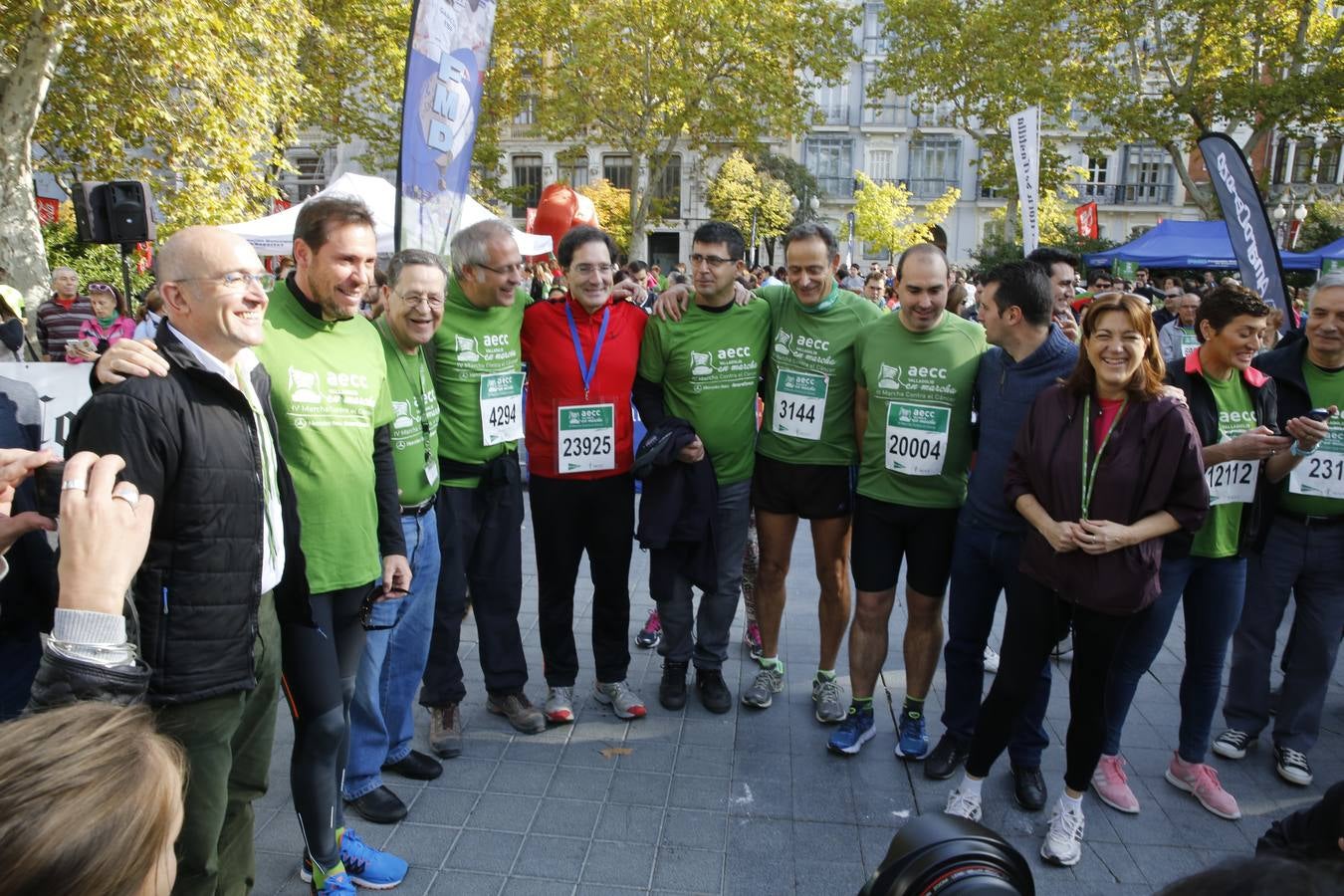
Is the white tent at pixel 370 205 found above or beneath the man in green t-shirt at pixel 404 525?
above

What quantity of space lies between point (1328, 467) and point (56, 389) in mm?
7878

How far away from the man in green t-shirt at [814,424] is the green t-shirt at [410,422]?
1553mm

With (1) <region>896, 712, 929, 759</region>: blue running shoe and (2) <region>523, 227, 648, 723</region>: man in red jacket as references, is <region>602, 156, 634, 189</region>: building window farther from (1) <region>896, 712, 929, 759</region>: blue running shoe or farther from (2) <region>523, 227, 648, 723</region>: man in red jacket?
(1) <region>896, 712, 929, 759</region>: blue running shoe

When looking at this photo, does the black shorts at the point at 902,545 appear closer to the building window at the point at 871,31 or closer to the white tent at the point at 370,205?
the white tent at the point at 370,205

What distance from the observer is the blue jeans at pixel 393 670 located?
320cm

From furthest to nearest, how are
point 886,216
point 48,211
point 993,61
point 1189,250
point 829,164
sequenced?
1. point 829,164
2. point 886,216
3. point 993,61
4. point 1189,250
5. point 48,211

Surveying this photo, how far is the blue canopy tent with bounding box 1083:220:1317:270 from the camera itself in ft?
60.2

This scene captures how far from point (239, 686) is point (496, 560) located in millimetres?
1789

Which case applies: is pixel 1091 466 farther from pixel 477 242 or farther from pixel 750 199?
pixel 750 199

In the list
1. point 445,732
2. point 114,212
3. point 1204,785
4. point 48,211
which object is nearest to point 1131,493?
point 1204,785

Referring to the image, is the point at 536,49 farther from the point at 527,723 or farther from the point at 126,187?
the point at 527,723

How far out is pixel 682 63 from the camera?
1005 inches

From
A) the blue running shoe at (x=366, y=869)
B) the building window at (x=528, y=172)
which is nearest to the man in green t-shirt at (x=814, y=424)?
the blue running shoe at (x=366, y=869)

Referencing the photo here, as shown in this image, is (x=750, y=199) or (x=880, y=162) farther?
(x=880, y=162)
